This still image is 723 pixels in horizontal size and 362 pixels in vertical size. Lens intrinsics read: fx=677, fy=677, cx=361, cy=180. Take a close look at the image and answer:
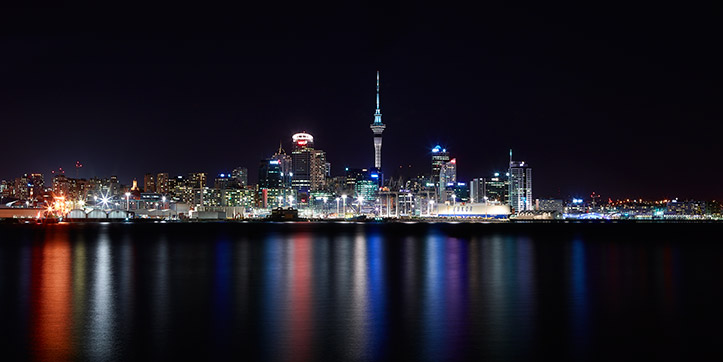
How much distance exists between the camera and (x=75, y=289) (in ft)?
90.2

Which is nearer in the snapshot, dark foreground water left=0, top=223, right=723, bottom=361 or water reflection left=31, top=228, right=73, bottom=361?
water reflection left=31, top=228, right=73, bottom=361

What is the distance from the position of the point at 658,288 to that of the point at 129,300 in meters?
21.8

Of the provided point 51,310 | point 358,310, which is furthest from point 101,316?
point 358,310

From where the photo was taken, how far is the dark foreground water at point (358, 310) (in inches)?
637

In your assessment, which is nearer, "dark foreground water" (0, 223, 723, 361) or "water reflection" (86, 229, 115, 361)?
Answer: "water reflection" (86, 229, 115, 361)

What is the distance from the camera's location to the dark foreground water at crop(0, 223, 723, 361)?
1619 centimetres

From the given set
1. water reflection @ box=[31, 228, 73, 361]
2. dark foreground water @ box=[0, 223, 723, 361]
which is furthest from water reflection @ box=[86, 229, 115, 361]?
water reflection @ box=[31, 228, 73, 361]

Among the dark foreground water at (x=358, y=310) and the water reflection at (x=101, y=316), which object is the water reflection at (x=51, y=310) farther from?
the water reflection at (x=101, y=316)

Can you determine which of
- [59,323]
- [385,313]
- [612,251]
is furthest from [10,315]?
[612,251]

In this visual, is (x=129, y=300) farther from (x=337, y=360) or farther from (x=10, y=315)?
(x=337, y=360)

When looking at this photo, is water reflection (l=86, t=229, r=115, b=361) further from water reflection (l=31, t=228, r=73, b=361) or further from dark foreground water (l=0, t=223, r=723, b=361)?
water reflection (l=31, t=228, r=73, b=361)

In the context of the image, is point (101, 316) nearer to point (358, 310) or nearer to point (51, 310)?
point (51, 310)

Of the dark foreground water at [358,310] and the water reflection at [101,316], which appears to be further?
the dark foreground water at [358,310]

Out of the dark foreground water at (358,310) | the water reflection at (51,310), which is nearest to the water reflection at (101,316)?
the dark foreground water at (358,310)
